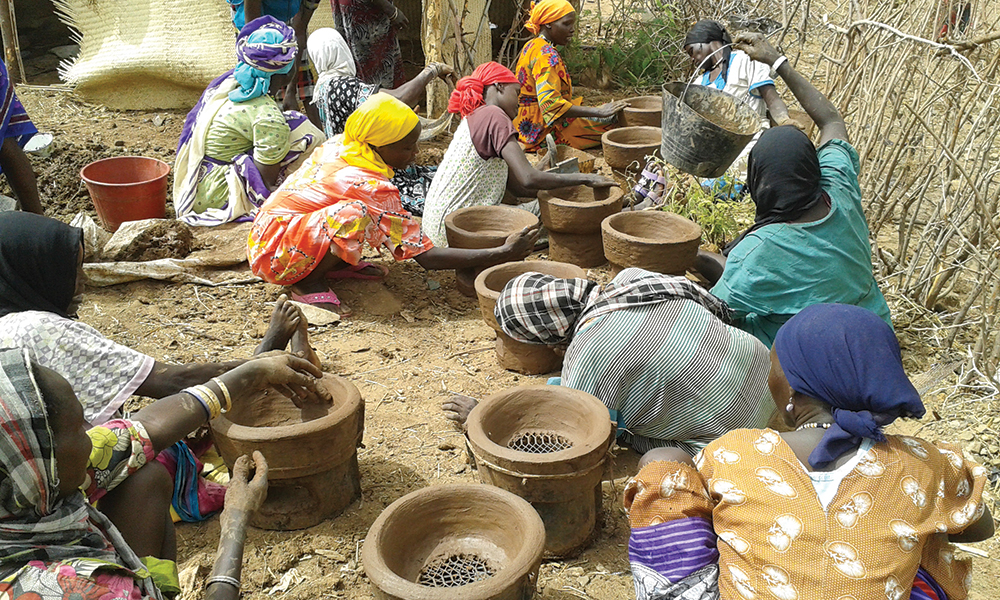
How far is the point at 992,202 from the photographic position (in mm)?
3162

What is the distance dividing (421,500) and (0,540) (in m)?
1.03

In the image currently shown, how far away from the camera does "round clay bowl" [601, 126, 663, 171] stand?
528 cm

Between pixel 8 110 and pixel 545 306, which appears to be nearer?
pixel 545 306

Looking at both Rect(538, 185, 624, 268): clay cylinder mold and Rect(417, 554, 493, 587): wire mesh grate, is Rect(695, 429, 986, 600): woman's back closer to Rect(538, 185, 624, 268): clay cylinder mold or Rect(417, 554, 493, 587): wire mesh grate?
Rect(417, 554, 493, 587): wire mesh grate

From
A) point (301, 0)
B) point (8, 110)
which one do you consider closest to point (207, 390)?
point (8, 110)

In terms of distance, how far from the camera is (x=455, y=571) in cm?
215

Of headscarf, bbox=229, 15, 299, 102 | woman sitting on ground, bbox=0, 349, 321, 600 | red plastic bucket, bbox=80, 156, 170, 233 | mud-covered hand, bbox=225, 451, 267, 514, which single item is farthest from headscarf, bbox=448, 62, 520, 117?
woman sitting on ground, bbox=0, 349, 321, 600

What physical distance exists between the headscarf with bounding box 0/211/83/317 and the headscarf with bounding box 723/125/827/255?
7.93 ft

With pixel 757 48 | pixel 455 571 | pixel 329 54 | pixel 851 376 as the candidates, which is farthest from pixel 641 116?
pixel 851 376

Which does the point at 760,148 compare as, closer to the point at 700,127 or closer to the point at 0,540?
the point at 700,127

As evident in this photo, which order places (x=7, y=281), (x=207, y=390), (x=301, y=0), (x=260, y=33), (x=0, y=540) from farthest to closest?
(x=301, y=0)
(x=260, y=33)
(x=7, y=281)
(x=207, y=390)
(x=0, y=540)

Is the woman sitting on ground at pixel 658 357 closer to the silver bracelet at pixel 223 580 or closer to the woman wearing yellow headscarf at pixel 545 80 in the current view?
the silver bracelet at pixel 223 580

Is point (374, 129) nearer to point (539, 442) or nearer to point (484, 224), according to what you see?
point (484, 224)

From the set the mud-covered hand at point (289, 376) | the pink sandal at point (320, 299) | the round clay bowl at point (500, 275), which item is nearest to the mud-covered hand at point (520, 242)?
the round clay bowl at point (500, 275)
